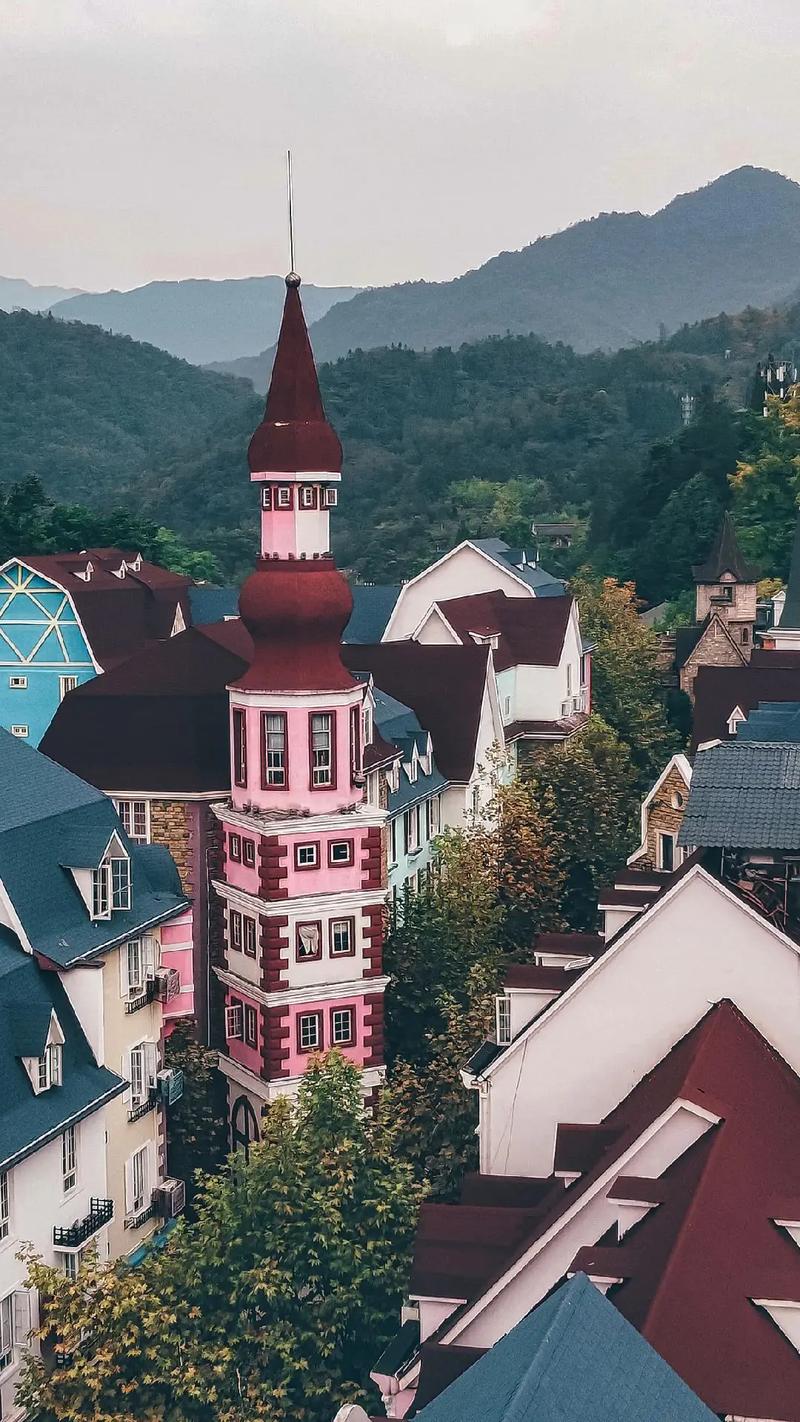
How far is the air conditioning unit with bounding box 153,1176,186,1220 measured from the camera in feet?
138

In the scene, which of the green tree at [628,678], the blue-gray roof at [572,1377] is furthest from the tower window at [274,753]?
the blue-gray roof at [572,1377]

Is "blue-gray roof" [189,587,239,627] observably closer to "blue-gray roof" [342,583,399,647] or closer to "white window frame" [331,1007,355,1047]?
"blue-gray roof" [342,583,399,647]

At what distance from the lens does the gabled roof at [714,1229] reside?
936 inches

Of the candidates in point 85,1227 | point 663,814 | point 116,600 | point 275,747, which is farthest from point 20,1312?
point 116,600

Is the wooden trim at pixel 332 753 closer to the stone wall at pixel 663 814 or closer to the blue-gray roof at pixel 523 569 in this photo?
the stone wall at pixel 663 814

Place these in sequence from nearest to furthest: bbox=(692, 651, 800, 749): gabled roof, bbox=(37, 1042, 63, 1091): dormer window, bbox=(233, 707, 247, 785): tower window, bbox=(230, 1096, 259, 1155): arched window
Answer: bbox=(37, 1042, 63, 1091): dormer window
bbox=(230, 1096, 259, 1155): arched window
bbox=(233, 707, 247, 785): tower window
bbox=(692, 651, 800, 749): gabled roof

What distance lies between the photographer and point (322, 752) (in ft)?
161

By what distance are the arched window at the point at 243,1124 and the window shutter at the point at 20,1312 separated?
13.7 m

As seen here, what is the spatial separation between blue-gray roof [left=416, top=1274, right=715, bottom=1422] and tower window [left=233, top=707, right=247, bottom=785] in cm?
2946

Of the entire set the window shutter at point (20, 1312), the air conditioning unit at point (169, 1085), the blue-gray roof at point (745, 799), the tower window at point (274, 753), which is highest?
the blue-gray roof at point (745, 799)

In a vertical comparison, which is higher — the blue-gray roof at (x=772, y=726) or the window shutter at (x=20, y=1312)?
the blue-gray roof at (x=772, y=726)

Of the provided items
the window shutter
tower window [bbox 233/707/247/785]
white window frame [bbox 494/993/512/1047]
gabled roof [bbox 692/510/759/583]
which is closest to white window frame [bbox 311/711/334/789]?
tower window [bbox 233/707/247/785]

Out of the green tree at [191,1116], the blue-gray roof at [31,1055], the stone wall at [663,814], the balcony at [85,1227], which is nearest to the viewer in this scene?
the blue-gray roof at [31,1055]

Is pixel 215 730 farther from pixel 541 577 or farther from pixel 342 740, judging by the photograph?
pixel 541 577
